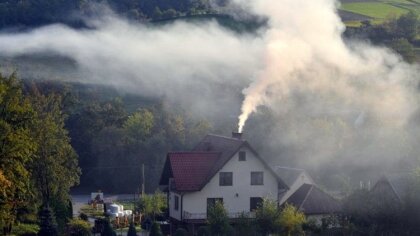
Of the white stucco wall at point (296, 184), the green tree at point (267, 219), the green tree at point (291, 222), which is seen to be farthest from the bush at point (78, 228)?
the white stucco wall at point (296, 184)

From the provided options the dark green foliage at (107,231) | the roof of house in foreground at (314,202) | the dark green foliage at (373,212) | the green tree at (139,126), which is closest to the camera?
the dark green foliage at (373,212)

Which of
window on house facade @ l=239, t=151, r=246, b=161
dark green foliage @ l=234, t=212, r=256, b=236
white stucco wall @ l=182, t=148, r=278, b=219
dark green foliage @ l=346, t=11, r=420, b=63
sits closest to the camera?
dark green foliage @ l=234, t=212, r=256, b=236

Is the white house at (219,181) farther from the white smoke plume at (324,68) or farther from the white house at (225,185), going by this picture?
the white smoke plume at (324,68)

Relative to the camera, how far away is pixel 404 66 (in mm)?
113438

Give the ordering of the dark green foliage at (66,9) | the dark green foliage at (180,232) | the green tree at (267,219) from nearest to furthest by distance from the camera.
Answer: the green tree at (267,219) < the dark green foliage at (180,232) < the dark green foliage at (66,9)

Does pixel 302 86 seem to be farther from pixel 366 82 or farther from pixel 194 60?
A: pixel 194 60

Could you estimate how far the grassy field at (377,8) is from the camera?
436 feet

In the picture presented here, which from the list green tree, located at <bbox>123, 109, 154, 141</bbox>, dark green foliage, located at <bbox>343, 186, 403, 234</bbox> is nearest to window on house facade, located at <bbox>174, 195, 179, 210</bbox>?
dark green foliage, located at <bbox>343, 186, 403, 234</bbox>

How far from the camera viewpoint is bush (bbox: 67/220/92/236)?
185 feet

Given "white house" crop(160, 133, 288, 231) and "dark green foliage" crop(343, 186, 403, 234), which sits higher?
"white house" crop(160, 133, 288, 231)

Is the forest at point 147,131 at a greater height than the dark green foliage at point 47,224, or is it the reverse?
the forest at point 147,131

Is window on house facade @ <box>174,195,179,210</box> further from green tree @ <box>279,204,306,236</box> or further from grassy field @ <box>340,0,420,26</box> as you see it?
grassy field @ <box>340,0,420,26</box>

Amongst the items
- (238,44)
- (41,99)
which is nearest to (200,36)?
(238,44)

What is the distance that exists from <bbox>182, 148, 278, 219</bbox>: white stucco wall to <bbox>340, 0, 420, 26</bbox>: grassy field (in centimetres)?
7366
